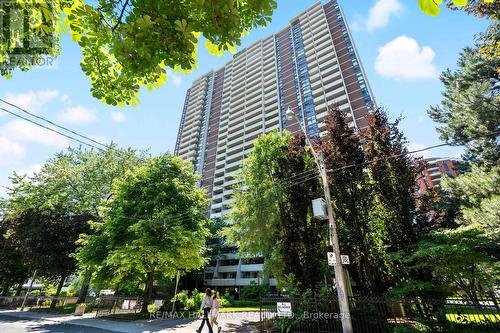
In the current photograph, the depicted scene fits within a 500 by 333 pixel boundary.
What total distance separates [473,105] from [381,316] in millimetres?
18297

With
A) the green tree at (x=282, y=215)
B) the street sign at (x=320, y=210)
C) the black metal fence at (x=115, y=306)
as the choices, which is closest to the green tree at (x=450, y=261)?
the street sign at (x=320, y=210)

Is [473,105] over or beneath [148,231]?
over

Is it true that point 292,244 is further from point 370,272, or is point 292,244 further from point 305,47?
point 305,47

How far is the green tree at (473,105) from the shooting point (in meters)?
18.7

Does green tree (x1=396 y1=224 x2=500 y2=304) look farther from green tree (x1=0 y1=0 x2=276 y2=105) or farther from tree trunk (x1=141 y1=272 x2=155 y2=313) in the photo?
tree trunk (x1=141 y1=272 x2=155 y2=313)

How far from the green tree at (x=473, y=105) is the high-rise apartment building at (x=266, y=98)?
88.2ft

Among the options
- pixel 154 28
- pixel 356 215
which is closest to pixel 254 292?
pixel 356 215

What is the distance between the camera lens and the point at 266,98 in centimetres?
7644

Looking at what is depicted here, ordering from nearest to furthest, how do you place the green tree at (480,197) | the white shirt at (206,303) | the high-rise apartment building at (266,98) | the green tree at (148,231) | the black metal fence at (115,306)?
the white shirt at (206,303), the green tree at (480,197), the green tree at (148,231), the black metal fence at (115,306), the high-rise apartment building at (266,98)

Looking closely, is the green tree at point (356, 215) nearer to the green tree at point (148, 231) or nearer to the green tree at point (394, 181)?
the green tree at point (394, 181)

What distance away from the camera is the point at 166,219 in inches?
734

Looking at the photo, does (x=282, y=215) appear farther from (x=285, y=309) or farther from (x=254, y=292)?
(x=254, y=292)

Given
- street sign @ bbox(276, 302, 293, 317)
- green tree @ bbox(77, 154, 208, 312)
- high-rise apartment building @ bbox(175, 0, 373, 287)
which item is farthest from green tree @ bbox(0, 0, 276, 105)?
high-rise apartment building @ bbox(175, 0, 373, 287)

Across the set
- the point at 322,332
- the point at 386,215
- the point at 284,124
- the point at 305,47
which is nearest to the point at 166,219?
the point at 322,332
